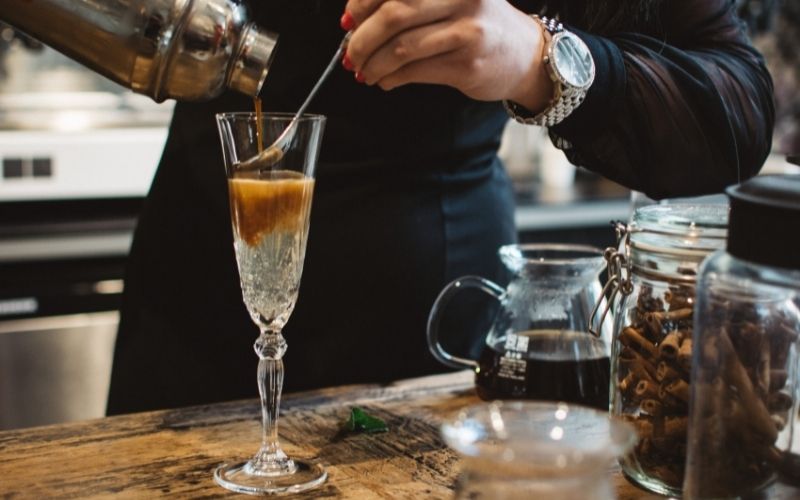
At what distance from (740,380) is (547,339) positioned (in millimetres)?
349

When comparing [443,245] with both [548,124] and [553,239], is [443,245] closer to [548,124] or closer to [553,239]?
[548,124]

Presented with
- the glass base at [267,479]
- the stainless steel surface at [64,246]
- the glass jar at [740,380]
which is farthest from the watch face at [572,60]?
the stainless steel surface at [64,246]

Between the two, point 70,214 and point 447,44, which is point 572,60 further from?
point 70,214

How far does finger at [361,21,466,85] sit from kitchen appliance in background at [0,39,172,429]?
1.41 metres

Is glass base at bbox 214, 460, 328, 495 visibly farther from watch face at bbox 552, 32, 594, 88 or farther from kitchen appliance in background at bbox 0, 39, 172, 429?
kitchen appliance in background at bbox 0, 39, 172, 429

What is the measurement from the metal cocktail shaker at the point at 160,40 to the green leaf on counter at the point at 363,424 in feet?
1.16

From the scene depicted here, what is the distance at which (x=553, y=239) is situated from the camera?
2730 mm

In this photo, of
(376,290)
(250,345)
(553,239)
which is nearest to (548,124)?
(376,290)

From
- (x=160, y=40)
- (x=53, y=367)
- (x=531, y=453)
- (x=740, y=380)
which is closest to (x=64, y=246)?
(x=53, y=367)

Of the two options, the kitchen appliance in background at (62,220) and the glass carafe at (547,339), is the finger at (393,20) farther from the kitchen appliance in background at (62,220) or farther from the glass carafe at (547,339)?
the kitchen appliance in background at (62,220)

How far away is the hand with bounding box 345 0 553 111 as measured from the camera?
1.01m

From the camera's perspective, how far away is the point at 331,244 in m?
1.46

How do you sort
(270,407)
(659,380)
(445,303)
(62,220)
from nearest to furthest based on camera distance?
(659,380), (270,407), (445,303), (62,220)

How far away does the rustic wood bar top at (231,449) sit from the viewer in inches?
38.3
